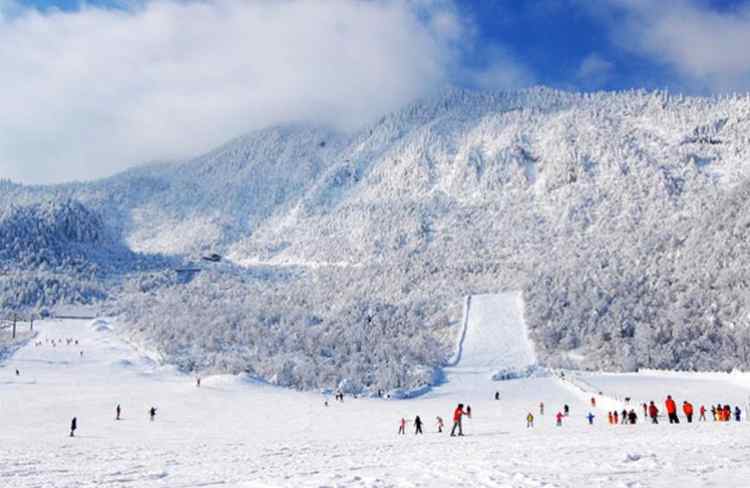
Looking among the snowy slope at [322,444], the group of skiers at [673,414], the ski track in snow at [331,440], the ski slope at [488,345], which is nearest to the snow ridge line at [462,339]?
the ski slope at [488,345]

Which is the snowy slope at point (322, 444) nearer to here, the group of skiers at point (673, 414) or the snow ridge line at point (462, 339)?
the group of skiers at point (673, 414)

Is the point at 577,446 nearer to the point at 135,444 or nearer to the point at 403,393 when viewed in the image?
the point at 135,444

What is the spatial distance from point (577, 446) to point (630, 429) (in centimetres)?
717

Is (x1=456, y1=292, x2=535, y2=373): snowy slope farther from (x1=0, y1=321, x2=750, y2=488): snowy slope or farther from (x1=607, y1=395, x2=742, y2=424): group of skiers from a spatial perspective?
(x1=607, y1=395, x2=742, y2=424): group of skiers

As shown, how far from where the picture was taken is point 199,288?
170 meters

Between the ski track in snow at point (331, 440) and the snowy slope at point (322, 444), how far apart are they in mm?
71

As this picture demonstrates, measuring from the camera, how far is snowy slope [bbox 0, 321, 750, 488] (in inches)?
627

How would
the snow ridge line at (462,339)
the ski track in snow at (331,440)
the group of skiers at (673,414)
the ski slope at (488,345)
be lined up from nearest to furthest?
the ski track in snow at (331,440) → the group of skiers at (673,414) → the ski slope at (488,345) → the snow ridge line at (462,339)

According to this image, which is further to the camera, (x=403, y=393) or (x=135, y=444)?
(x=403, y=393)

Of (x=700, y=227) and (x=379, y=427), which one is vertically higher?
(x=700, y=227)

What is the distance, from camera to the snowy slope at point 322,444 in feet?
52.3

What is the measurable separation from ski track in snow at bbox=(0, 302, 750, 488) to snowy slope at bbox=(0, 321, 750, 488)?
71 millimetres

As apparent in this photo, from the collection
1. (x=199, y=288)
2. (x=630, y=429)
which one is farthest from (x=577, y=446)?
(x=199, y=288)

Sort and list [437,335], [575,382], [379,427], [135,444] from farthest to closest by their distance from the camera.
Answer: [437,335] → [575,382] → [379,427] → [135,444]
